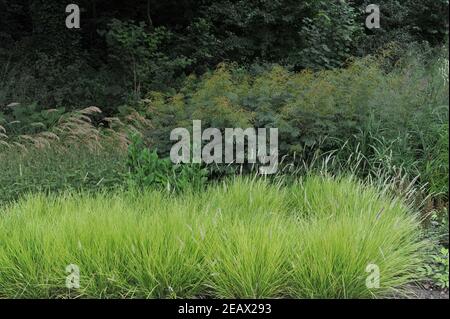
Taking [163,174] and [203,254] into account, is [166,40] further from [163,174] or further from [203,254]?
[203,254]

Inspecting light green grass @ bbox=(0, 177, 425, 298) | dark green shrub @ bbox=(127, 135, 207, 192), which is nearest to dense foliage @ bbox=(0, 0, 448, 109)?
dark green shrub @ bbox=(127, 135, 207, 192)

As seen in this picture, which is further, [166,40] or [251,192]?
[166,40]

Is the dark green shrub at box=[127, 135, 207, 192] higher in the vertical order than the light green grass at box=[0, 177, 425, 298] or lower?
higher

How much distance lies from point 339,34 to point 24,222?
8.55 m

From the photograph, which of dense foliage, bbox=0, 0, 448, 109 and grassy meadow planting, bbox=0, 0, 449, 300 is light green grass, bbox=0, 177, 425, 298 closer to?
grassy meadow planting, bbox=0, 0, 449, 300

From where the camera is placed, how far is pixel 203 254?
4.05 m

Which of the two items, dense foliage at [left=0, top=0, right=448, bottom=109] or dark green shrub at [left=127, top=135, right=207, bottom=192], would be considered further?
dense foliage at [left=0, top=0, right=448, bottom=109]

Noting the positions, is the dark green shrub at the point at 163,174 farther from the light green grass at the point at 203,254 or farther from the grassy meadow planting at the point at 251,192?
the light green grass at the point at 203,254

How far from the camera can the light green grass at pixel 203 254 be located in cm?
392

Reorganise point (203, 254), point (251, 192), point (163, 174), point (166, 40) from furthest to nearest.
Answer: point (166, 40), point (163, 174), point (251, 192), point (203, 254)

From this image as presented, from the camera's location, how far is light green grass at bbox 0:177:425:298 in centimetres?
392

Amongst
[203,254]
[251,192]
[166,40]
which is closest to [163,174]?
[251,192]

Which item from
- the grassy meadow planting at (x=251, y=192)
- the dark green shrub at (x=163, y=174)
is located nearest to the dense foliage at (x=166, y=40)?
the grassy meadow planting at (x=251, y=192)

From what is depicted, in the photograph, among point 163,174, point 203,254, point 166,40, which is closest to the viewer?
point 203,254
